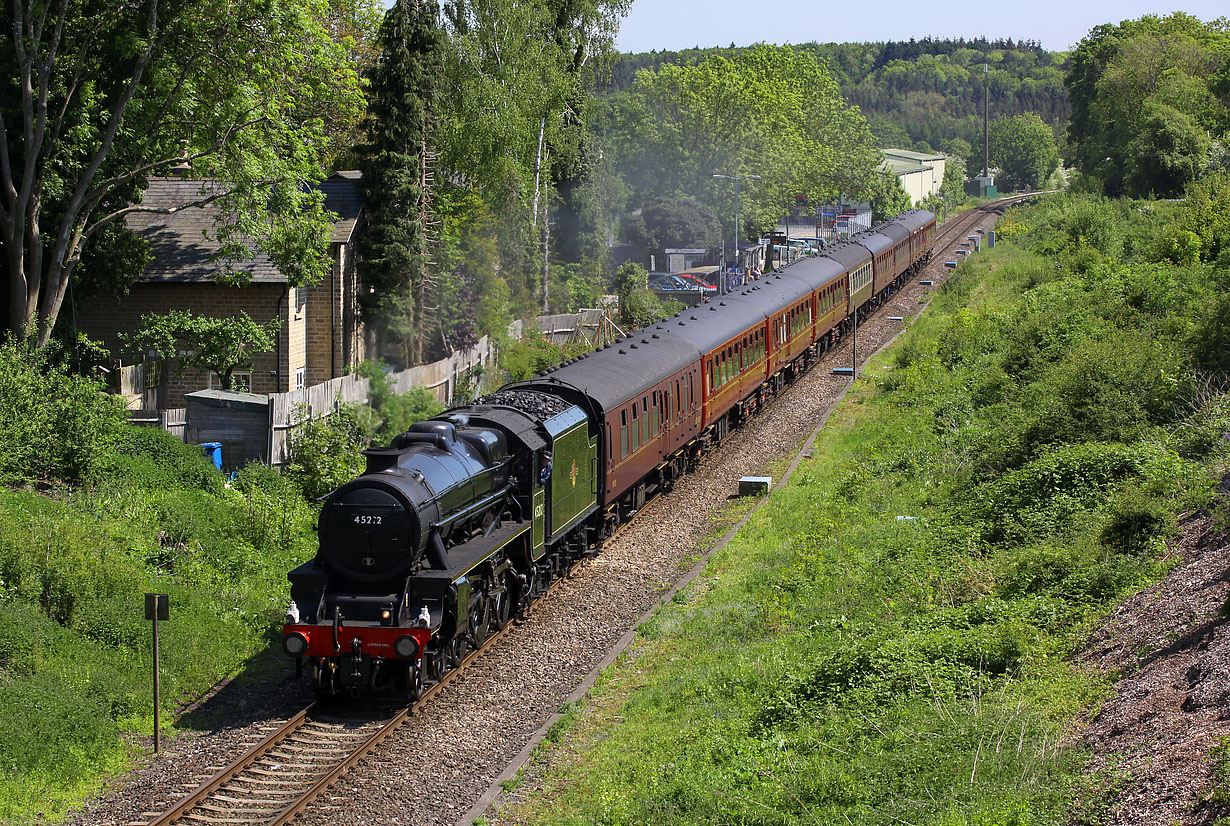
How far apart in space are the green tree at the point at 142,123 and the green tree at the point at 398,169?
6.43 meters

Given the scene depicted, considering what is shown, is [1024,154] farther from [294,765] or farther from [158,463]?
[294,765]

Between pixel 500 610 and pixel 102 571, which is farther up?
pixel 102 571

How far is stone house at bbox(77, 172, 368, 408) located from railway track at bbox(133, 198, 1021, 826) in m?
17.9

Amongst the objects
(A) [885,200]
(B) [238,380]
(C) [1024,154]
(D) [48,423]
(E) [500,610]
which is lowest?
(E) [500,610]

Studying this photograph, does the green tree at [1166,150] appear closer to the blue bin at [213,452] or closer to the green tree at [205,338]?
the green tree at [205,338]

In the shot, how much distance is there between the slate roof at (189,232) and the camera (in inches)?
1180

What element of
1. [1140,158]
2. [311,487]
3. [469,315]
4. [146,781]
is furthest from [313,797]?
[1140,158]

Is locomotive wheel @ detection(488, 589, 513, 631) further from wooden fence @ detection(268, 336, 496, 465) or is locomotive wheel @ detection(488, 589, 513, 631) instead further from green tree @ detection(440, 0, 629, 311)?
green tree @ detection(440, 0, 629, 311)

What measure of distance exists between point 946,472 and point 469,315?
2011 centimetres

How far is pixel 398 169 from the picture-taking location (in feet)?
110

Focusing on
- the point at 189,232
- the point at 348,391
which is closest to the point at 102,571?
the point at 348,391

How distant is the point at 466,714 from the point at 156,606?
12.8 feet

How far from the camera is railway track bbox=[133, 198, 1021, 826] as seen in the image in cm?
1130

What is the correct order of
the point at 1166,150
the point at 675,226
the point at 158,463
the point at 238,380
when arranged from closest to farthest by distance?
the point at 158,463, the point at 238,380, the point at 1166,150, the point at 675,226
